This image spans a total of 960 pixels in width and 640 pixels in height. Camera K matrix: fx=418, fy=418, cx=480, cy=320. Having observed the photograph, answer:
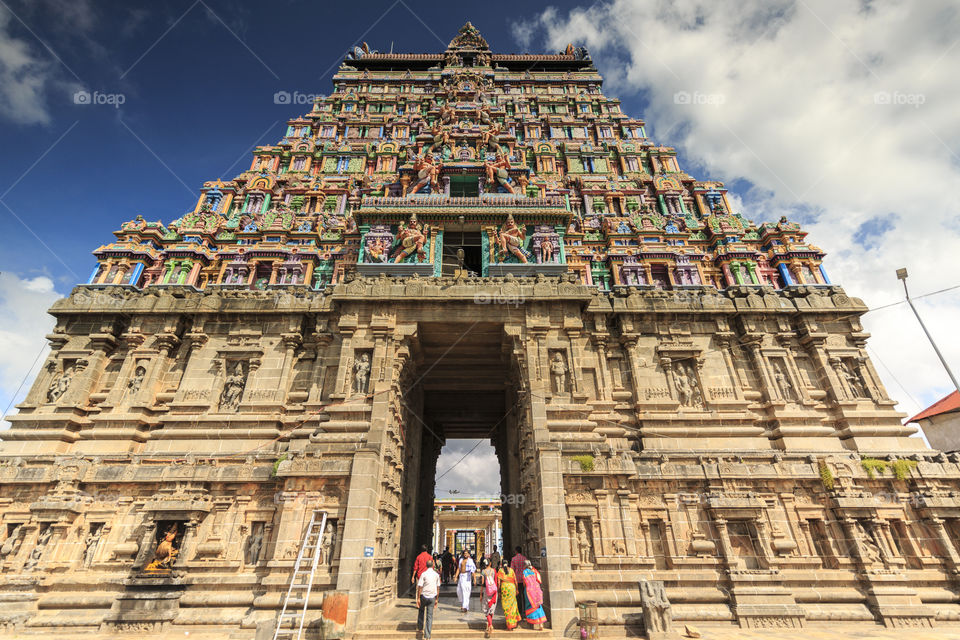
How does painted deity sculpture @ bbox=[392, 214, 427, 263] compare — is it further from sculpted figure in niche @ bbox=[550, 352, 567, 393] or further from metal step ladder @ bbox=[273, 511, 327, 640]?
metal step ladder @ bbox=[273, 511, 327, 640]

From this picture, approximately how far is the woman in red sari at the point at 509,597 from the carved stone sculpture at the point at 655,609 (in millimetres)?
3442

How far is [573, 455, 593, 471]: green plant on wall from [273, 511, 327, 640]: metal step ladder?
808 centimetres

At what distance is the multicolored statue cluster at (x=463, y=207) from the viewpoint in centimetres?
2291

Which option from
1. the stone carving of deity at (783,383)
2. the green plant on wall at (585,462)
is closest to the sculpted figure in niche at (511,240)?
the green plant on wall at (585,462)

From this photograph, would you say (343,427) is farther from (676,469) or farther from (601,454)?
(676,469)

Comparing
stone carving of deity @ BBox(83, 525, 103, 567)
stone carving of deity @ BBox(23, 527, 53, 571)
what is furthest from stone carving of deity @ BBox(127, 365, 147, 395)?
stone carving of deity @ BBox(83, 525, 103, 567)

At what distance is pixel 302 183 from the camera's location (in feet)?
95.6

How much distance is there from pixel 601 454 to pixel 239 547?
12051 millimetres

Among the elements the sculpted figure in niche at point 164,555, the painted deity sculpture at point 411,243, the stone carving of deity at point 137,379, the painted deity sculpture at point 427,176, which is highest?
the painted deity sculpture at point 427,176

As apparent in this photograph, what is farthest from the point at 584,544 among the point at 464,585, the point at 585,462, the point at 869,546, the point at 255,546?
the point at 255,546

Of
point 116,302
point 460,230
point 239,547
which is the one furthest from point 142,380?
point 460,230

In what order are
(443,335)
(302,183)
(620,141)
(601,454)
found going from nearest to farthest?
(601,454)
(443,335)
(302,183)
(620,141)

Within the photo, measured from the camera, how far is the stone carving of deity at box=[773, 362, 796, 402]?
59.8 ft

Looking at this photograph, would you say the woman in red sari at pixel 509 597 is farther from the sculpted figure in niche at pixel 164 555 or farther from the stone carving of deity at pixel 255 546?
the sculpted figure in niche at pixel 164 555
